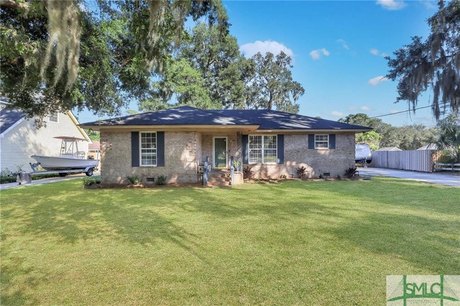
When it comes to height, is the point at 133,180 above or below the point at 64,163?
below

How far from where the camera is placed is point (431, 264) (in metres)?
3.97

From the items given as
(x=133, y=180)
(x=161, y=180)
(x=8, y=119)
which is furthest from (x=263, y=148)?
(x=8, y=119)

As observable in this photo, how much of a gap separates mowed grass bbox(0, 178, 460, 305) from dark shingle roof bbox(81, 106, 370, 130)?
566cm

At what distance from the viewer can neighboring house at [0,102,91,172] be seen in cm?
1845

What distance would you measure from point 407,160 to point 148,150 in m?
19.7

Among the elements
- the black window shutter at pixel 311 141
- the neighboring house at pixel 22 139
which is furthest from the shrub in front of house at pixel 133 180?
the black window shutter at pixel 311 141

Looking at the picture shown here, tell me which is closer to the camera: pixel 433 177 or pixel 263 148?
pixel 263 148

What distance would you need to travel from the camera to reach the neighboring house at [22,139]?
727 inches

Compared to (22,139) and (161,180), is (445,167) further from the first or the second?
(22,139)

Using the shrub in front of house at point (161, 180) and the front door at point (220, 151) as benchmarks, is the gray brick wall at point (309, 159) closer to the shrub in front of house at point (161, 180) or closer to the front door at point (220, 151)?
the front door at point (220, 151)

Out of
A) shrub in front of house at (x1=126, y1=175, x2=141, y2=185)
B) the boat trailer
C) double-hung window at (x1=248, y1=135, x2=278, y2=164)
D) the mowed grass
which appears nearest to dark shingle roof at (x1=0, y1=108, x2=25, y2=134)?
the boat trailer

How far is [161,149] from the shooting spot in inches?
543

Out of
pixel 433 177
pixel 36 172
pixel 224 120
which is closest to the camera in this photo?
pixel 224 120

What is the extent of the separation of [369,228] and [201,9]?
5.92m
